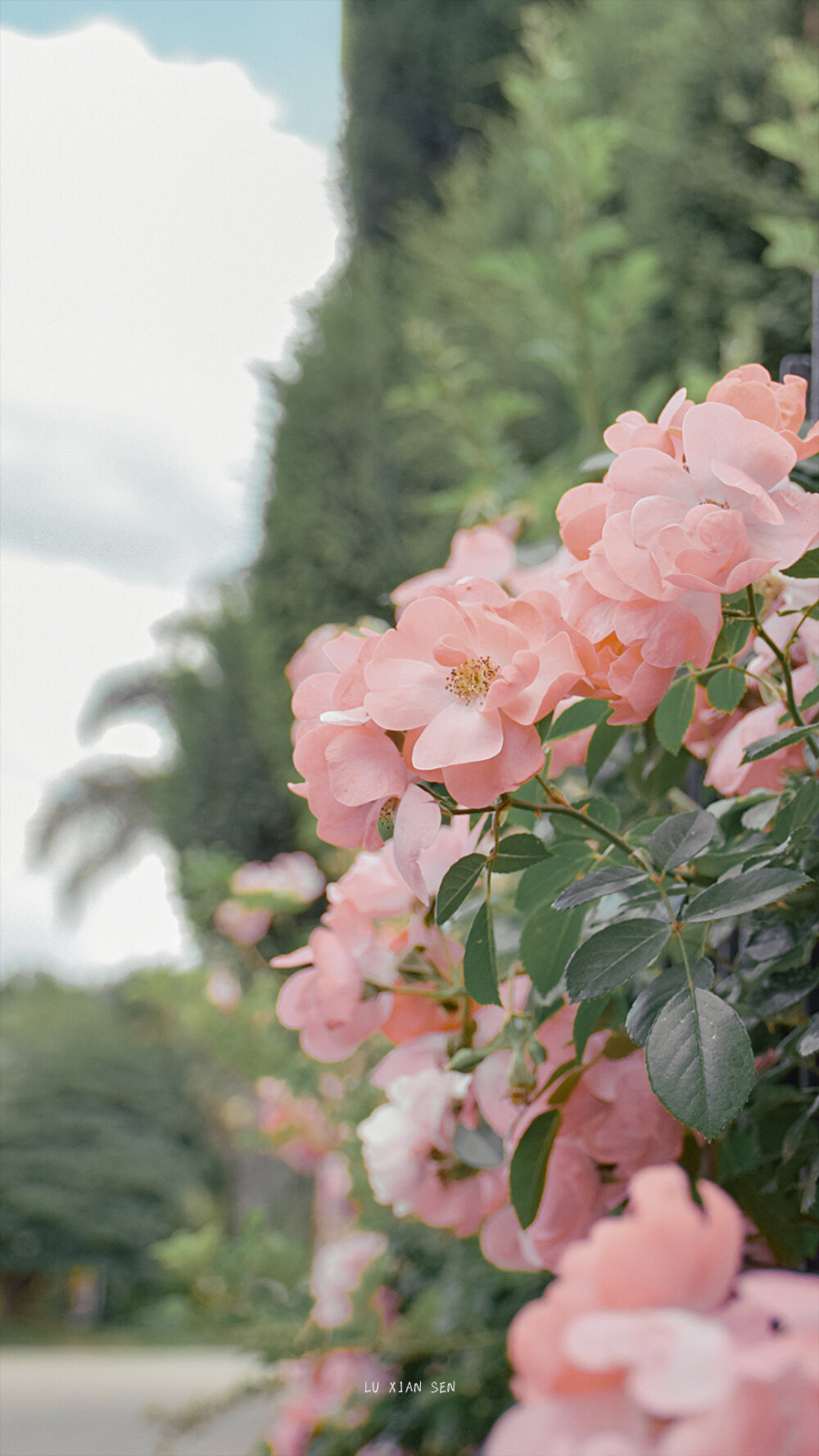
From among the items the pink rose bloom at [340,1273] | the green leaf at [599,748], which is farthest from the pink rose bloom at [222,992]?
the green leaf at [599,748]

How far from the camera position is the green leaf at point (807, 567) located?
215 mm

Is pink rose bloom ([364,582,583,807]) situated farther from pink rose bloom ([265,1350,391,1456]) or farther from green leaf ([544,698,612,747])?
pink rose bloom ([265,1350,391,1456])

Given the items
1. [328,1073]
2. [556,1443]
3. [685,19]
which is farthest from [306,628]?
[556,1443]

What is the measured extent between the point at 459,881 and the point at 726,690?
0.30 feet

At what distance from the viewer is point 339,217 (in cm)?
387

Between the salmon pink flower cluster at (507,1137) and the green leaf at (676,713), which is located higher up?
the green leaf at (676,713)

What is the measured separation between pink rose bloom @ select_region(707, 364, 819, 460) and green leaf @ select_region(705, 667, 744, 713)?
0.06m

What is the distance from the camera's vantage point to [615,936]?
0.21 metres

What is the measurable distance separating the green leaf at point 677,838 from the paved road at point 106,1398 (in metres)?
1.41

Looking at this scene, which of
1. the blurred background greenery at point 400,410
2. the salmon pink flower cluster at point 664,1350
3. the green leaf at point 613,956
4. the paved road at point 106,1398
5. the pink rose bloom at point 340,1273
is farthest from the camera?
the paved road at point 106,1398

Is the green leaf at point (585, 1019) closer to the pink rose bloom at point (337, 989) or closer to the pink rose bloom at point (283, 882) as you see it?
the pink rose bloom at point (337, 989)

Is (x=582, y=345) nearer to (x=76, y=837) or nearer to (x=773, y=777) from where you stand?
(x=773, y=777)

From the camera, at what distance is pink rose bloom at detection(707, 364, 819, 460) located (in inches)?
8.3

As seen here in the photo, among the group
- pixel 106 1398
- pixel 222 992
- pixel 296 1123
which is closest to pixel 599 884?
pixel 222 992
